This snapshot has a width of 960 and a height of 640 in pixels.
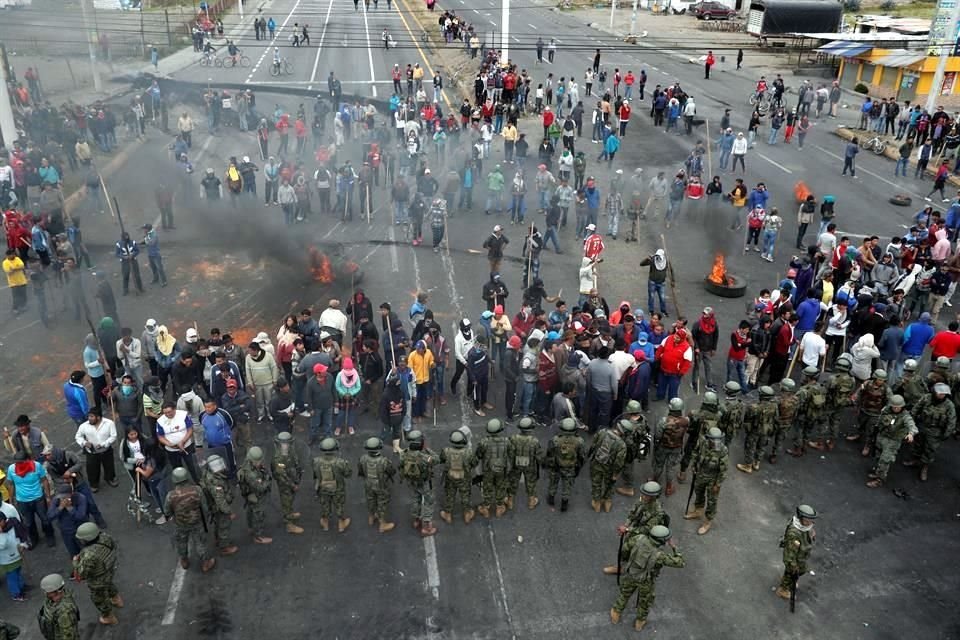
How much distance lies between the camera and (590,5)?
246 feet

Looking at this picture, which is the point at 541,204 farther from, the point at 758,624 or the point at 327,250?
the point at 758,624

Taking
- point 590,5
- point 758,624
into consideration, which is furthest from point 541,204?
point 590,5

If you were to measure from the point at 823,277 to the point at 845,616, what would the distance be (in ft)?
26.0

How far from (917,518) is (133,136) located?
2858 centimetres

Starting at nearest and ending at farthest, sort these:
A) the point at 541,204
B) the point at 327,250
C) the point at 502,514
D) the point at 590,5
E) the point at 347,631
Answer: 1. the point at 347,631
2. the point at 502,514
3. the point at 327,250
4. the point at 541,204
5. the point at 590,5

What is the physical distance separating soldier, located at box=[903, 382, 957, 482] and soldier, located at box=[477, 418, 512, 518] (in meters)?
6.05

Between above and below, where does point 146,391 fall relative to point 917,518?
above

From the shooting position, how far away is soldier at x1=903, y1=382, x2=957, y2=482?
1072cm

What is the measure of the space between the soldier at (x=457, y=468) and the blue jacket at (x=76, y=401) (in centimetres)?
531

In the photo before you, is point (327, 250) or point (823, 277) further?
point (327, 250)

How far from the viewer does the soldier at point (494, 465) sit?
9680 mm

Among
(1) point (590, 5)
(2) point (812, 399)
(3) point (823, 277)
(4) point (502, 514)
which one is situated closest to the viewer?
(4) point (502, 514)

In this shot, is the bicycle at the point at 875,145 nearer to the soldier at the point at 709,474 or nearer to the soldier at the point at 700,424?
the soldier at the point at 700,424

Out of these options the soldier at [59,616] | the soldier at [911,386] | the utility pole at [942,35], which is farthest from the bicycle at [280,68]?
Result: the soldier at [59,616]
